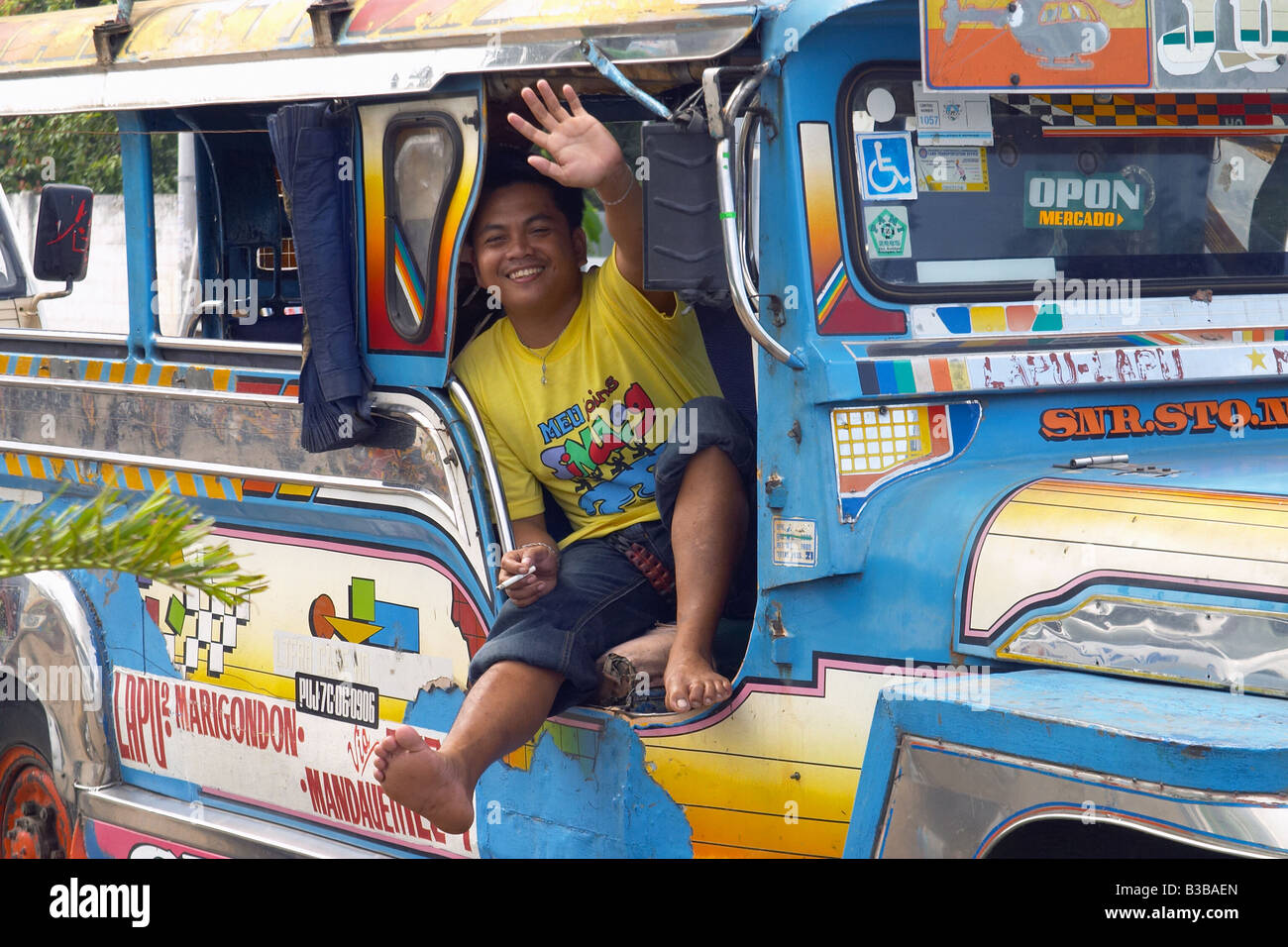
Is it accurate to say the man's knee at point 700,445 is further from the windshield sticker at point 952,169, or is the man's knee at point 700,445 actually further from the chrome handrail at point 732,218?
the windshield sticker at point 952,169

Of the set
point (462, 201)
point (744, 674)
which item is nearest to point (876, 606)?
point (744, 674)

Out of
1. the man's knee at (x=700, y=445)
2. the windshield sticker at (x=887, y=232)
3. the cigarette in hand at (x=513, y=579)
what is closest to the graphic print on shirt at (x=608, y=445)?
the man's knee at (x=700, y=445)

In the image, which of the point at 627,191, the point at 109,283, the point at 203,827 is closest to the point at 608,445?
the point at 627,191

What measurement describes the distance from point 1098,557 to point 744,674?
77 centimetres

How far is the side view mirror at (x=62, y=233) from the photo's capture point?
450cm

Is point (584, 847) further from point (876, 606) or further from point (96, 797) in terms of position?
point (96, 797)

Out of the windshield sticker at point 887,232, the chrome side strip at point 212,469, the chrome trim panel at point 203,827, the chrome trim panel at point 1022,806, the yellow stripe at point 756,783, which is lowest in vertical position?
the chrome trim panel at point 203,827

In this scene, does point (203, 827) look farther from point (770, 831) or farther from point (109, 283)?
point (770, 831)

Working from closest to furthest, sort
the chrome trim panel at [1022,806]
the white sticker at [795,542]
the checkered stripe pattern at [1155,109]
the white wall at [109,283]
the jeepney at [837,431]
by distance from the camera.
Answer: the chrome trim panel at [1022,806] → the jeepney at [837,431] → the white sticker at [795,542] → the checkered stripe pattern at [1155,109] → the white wall at [109,283]

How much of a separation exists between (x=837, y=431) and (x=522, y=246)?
3.59 ft

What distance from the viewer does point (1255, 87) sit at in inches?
118

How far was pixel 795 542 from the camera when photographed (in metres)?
2.95

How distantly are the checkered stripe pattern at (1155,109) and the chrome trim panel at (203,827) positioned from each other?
7.89 feet

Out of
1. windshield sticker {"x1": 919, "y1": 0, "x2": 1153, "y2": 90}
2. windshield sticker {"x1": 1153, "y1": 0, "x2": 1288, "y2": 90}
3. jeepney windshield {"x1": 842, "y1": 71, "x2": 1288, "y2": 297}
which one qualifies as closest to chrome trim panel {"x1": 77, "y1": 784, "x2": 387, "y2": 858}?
jeepney windshield {"x1": 842, "y1": 71, "x2": 1288, "y2": 297}
